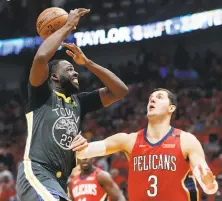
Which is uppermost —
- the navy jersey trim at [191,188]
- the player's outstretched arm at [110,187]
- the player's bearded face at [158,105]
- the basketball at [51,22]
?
the basketball at [51,22]

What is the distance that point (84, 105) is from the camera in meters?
4.53

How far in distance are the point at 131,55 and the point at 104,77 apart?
12364mm

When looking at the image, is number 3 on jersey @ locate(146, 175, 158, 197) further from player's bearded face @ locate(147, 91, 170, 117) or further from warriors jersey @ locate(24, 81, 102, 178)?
warriors jersey @ locate(24, 81, 102, 178)

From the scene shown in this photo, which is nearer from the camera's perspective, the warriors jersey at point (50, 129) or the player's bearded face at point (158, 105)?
the warriors jersey at point (50, 129)

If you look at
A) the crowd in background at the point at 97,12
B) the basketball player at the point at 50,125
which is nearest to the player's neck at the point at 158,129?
the basketball player at the point at 50,125

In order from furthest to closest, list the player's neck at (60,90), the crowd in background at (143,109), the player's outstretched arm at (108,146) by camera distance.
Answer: the crowd in background at (143,109)
the player's outstretched arm at (108,146)
the player's neck at (60,90)

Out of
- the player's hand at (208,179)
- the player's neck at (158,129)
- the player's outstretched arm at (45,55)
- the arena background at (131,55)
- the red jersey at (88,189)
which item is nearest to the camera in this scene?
the player's outstretched arm at (45,55)

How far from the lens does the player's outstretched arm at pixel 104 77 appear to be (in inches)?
174

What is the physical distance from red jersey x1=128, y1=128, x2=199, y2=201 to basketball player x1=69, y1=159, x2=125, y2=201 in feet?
8.26

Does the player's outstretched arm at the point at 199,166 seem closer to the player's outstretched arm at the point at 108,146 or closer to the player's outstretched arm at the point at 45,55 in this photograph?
the player's outstretched arm at the point at 108,146

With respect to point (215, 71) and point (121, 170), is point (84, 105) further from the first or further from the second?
point (215, 71)

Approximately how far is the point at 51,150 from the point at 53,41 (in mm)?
796

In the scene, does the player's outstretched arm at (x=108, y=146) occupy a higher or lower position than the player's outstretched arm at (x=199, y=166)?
higher

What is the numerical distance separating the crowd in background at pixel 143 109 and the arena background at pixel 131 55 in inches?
1.0
